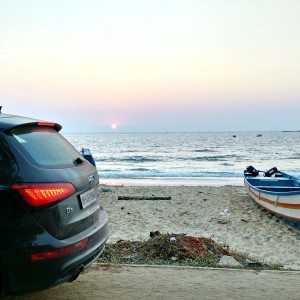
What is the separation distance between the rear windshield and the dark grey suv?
11mm

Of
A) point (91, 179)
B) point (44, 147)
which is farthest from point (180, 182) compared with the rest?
point (44, 147)

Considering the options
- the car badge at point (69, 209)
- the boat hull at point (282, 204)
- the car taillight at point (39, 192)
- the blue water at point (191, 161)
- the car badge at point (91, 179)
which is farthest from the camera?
the blue water at point (191, 161)

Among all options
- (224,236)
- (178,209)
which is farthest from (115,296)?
(178,209)

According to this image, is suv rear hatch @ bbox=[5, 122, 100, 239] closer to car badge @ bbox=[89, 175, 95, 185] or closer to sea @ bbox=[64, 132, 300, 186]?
car badge @ bbox=[89, 175, 95, 185]

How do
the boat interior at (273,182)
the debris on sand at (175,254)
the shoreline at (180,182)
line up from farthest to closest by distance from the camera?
the shoreline at (180,182) → the boat interior at (273,182) → the debris on sand at (175,254)

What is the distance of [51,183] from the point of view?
350 cm

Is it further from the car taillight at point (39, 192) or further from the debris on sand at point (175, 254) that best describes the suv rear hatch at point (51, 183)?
the debris on sand at point (175, 254)

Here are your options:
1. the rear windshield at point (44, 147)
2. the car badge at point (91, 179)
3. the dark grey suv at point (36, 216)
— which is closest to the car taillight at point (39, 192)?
the dark grey suv at point (36, 216)

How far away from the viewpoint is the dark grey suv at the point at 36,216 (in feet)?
11.0

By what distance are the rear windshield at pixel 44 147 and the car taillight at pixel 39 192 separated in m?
0.24

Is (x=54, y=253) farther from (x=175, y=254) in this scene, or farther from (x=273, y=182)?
(x=273, y=182)

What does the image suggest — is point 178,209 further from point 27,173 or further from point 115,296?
point 27,173

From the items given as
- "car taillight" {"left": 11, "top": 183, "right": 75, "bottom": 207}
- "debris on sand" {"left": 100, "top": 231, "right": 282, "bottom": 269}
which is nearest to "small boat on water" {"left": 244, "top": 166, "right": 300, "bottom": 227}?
"debris on sand" {"left": 100, "top": 231, "right": 282, "bottom": 269}

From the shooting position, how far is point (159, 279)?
17.2 ft
